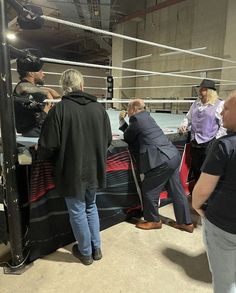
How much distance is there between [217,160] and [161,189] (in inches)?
50.5

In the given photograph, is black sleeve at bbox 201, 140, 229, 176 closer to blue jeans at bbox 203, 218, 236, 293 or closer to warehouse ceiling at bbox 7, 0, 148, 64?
blue jeans at bbox 203, 218, 236, 293

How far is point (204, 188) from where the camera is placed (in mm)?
977

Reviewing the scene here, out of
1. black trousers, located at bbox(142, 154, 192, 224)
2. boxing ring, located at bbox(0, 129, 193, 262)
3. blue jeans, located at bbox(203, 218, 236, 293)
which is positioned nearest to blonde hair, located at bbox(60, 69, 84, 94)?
boxing ring, located at bbox(0, 129, 193, 262)

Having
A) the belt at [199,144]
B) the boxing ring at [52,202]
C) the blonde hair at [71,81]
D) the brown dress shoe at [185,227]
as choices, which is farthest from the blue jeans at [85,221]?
the belt at [199,144]

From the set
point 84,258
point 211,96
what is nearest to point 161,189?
point 84,258

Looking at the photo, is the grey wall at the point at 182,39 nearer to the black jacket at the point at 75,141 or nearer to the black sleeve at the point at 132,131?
the black sleeve at the point at 132,131

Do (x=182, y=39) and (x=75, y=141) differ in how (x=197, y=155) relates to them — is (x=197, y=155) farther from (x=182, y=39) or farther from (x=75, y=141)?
(x=182, y=39)

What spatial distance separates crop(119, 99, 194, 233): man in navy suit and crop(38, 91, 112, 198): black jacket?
1.57 feet

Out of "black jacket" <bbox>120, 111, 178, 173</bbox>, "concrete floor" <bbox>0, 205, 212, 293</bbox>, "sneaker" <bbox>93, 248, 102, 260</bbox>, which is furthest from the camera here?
"black jacket" <bbox>120, 111, 178, 173</bbox>

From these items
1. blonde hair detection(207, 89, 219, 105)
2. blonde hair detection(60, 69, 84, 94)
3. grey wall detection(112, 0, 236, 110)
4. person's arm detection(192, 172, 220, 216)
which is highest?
grey wall detection(112, 0, 236, 110)

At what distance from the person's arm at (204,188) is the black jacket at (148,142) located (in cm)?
95

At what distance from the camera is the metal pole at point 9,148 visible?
4.45ft

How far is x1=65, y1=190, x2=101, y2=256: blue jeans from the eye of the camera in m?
1.60

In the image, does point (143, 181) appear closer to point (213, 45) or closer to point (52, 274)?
point (52, 274)
